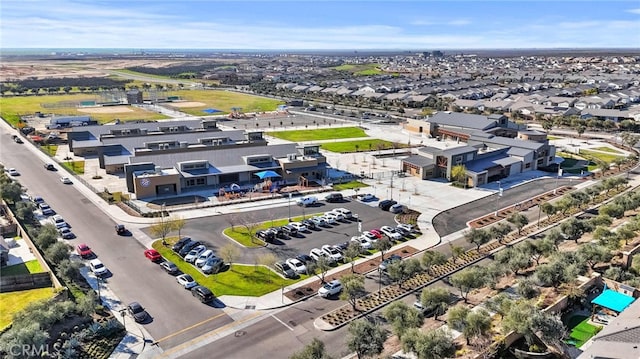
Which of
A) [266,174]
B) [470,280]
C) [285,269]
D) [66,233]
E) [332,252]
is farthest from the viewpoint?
[266,174]

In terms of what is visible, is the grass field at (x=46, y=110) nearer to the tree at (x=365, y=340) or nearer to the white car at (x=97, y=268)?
the white car at (x=97, y=268)

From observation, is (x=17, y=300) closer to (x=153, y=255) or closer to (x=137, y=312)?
(x=137, y=312)

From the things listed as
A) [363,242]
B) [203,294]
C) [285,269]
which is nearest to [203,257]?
[203,294]

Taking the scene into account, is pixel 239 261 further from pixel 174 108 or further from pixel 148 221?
pixel 174 108

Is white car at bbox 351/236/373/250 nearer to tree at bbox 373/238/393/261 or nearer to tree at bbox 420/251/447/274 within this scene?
tree at bbox 373/238/393/261

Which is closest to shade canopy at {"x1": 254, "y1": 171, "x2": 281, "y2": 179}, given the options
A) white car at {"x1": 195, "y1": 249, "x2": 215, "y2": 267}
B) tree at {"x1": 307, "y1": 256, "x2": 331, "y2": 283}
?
white car at {"x1": 195, "y1": 249, "x2": 215, "y2": 267}

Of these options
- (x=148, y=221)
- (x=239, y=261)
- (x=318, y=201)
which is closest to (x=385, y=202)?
(x=318, y=201)
